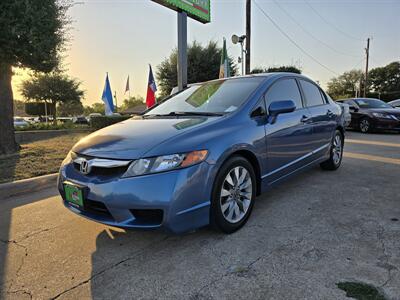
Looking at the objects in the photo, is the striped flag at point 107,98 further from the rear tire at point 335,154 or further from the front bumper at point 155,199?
the front bumper at point 155,199

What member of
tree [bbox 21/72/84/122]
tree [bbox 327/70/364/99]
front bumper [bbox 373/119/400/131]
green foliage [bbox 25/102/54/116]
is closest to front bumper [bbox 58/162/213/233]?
front bumper [bbox 373/119/400/131]

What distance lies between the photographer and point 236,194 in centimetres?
285

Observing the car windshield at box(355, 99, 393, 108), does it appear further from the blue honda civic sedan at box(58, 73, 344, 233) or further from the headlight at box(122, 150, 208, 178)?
the headlight at box(122, 150, 208, 178)

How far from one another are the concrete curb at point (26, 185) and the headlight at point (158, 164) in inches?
114

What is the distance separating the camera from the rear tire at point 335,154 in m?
4.94

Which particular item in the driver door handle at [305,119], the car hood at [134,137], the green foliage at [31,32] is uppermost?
the green foliage at [31,32]

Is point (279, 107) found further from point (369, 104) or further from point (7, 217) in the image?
point (369, 104)

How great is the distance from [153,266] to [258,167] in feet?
4.68

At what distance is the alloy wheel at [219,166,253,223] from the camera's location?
273 cm

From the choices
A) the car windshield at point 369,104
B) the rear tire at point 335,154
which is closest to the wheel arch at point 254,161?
the rear tire at point 335,154

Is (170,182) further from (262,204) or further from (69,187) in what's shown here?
(262,204)

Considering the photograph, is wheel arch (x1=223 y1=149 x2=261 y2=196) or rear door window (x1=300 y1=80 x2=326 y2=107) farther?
rear door window (x1=300 y1=80 x2=326 y2=107)

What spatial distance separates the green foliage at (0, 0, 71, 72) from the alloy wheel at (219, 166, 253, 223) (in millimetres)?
5593

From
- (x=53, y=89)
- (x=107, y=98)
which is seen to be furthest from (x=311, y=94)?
(x=53, y=89)
